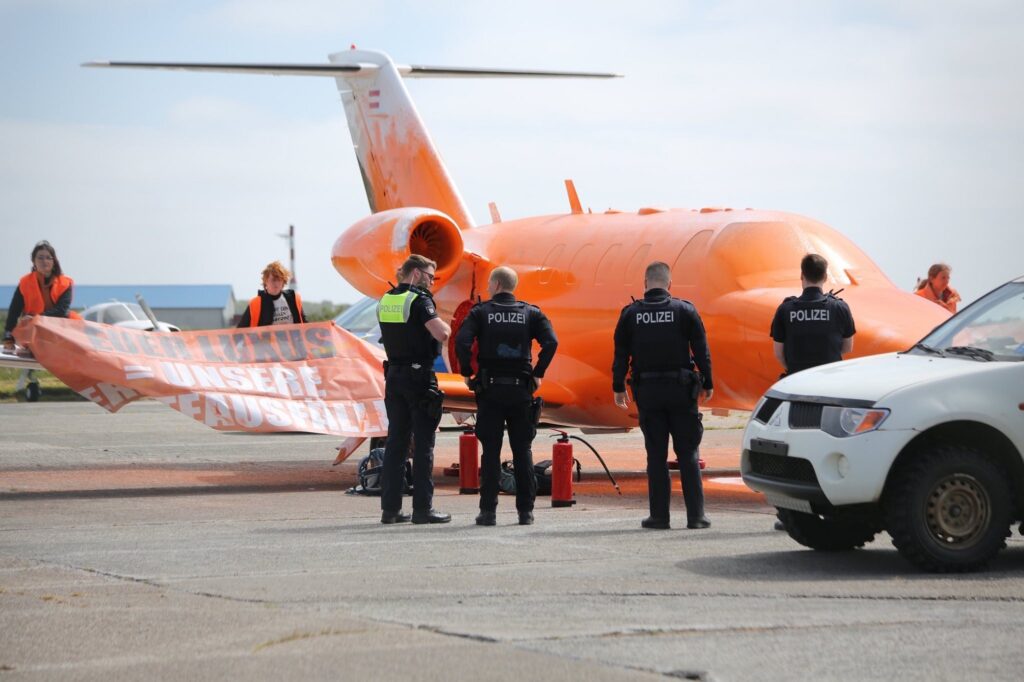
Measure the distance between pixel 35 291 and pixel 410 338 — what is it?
5206mm

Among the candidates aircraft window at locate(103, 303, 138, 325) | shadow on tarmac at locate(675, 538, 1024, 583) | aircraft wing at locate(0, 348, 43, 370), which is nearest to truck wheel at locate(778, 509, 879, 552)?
shadow on tarmac at locate(675, 538, 1024, 583)

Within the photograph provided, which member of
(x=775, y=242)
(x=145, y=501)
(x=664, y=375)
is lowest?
(x=145, y=501)

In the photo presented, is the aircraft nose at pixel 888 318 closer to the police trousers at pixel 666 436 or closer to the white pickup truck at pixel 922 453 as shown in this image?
the police trousers at pixel 666 436

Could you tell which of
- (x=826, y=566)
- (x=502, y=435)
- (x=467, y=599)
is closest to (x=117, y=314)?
(x=502, y=435)

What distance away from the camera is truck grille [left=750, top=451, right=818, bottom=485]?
1001 cm

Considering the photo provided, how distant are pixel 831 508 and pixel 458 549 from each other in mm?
2474

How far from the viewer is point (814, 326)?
12320mm

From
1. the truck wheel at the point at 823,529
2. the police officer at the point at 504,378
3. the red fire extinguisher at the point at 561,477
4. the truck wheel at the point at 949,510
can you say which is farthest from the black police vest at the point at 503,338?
the truck wheel at the point at 949,510

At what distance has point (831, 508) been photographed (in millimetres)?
9922

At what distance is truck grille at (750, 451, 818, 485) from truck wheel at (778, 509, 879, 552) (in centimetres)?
37

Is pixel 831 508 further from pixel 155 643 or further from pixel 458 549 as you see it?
pixel 155 643

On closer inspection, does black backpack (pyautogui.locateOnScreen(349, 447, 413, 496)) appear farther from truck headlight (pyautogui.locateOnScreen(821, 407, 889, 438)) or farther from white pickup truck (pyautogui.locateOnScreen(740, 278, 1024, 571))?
truck headlight (pyautogui.locateOnScreen(821, 407, 889, 438))

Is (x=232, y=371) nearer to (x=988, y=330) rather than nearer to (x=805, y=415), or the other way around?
(x=805, y=415)

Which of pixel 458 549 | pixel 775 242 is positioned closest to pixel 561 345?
pixel 775 242
